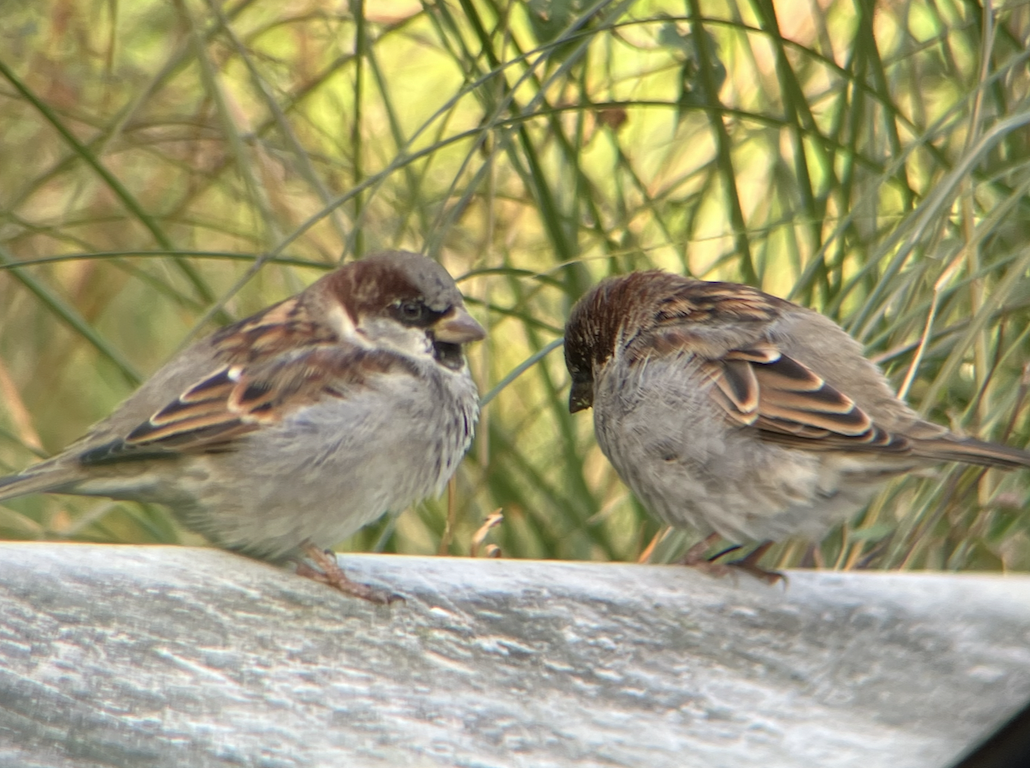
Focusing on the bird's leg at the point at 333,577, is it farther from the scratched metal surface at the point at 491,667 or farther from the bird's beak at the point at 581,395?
the bird's beak at the point at 581,395

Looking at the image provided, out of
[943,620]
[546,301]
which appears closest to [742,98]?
[546,301]

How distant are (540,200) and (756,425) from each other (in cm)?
56

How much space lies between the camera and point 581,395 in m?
2.34

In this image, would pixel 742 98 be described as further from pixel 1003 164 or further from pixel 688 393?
pixel 688 393

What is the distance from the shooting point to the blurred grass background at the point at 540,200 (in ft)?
6.00

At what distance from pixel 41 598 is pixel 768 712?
675mm

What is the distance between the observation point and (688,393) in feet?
6.44

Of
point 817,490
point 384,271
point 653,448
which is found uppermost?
point 384,271

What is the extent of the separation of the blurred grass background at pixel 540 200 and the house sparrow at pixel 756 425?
0.21ft

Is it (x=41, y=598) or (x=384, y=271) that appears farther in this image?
(x=384, y=271)

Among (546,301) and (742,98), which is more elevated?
(742,98)

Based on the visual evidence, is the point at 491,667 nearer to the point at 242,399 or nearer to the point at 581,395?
the point at 242,399

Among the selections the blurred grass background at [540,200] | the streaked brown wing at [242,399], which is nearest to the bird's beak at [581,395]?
the blurred grass background at [540,200]

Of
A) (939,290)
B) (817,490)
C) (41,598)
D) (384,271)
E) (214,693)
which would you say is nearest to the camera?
(214,693)
